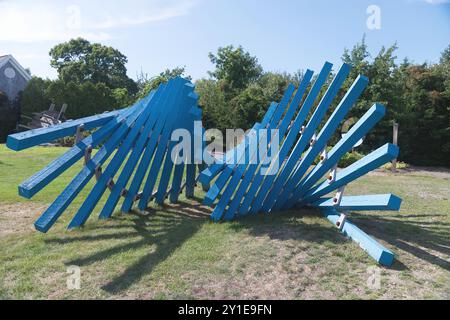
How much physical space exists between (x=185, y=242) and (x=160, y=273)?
38.9 inches

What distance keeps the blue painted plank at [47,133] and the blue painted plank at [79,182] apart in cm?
31

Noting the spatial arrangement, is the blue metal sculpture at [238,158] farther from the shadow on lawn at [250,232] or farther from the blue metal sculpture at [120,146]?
the shadow on lawn at [250,232]

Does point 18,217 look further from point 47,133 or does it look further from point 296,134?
point 296,134

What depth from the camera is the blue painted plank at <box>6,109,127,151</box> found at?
4.44 m

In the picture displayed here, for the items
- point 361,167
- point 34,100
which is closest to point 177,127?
point 361,167

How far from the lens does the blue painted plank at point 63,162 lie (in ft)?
14.5

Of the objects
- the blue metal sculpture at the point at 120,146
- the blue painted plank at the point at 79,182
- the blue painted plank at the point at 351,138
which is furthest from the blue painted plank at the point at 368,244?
the blue painted plank at the point at 79,182

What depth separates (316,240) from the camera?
4.88m

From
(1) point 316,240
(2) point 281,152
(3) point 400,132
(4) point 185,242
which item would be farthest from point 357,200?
(3) point 400,132

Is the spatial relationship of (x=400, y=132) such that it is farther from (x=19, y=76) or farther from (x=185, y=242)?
(x=19, y=76)

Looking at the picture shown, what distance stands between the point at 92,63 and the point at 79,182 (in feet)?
134

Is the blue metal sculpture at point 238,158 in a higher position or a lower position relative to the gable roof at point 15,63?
lower

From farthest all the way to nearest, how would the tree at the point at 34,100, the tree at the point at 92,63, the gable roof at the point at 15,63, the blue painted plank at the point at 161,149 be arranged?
the tree at the point at 92,63, the gable roof at the point at 15,63, the tree at the point at 34,100, the blue painted plank at the point at 161,149

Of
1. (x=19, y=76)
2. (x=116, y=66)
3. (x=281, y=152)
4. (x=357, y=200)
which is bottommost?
(x=357, y=200)
